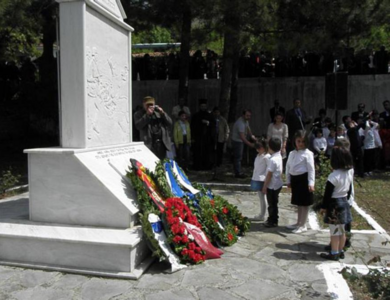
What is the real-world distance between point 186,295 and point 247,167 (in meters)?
9.16

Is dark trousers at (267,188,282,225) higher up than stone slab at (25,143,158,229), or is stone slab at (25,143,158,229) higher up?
stone slab at (25,143,158,229)

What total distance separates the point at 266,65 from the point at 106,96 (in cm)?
1102

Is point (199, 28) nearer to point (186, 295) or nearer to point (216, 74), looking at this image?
point (216, 74)

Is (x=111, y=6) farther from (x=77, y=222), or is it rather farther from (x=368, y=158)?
(x=368, y=158)

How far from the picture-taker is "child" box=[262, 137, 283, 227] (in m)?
6.56

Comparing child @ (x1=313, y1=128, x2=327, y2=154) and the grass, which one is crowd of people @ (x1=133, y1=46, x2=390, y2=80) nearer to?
child @ (x1=313, y1=128, x2=327, y2=154)

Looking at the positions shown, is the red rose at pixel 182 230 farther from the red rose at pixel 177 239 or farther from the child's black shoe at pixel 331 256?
the child's black shoe at pixel 331 256

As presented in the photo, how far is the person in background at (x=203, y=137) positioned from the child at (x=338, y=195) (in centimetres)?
745

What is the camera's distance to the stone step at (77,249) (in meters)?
4.50

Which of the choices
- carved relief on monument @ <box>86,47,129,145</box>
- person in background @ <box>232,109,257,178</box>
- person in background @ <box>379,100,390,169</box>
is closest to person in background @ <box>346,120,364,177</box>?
person in background @ <box>379,100,390,169</box>

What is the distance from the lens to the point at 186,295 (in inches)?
Result: 162

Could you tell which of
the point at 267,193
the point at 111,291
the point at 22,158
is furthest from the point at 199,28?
the point at 111,291

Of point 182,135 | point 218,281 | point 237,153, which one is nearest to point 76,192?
point 218,281

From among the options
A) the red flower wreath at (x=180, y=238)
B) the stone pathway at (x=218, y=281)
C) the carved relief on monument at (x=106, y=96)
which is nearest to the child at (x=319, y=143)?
the stone pathway at (x=218, y=281)
